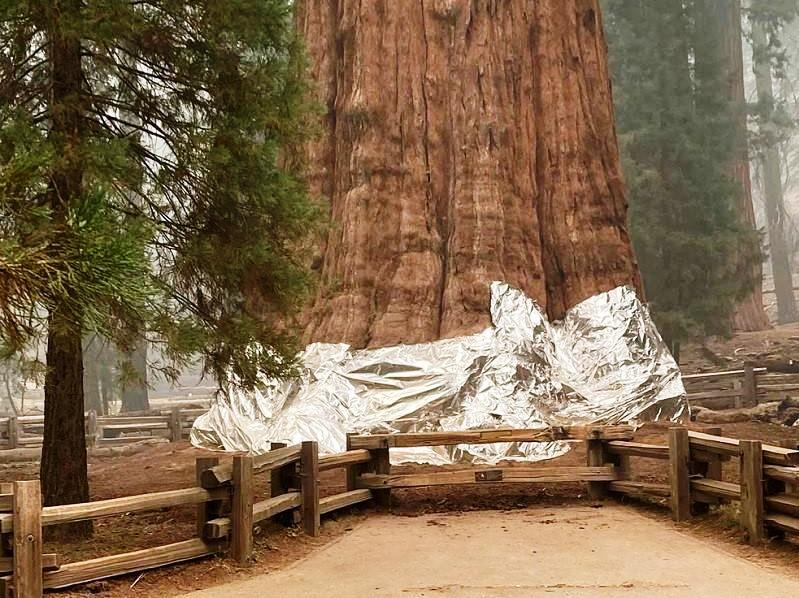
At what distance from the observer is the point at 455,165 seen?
14703 millimetres

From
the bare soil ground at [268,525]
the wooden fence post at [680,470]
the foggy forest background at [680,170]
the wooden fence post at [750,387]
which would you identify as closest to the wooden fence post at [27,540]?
the bare soil ground at [268,525]

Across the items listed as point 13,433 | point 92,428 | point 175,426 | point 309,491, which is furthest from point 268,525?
point 92,428

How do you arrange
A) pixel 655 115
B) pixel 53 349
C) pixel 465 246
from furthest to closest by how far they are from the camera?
pixel 655 115 < pixel 465 246 < pixel 53 349

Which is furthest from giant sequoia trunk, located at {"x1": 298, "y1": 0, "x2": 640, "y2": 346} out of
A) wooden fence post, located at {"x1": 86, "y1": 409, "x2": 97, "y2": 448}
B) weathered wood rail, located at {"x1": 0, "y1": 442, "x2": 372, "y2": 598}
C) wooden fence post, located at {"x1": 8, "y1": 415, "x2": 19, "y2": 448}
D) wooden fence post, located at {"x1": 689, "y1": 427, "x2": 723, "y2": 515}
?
wooden fence post, located at {"x1": 8, "y1": 415, "x2": 19, "y2": 448}

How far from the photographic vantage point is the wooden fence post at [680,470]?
8.92 metres

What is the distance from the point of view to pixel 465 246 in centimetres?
1427

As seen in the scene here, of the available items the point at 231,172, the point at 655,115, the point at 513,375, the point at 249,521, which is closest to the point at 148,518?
the point at 249,521

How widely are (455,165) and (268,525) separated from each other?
7.78m

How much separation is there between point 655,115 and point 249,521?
20.4 metres

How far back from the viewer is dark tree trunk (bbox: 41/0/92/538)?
279 inches

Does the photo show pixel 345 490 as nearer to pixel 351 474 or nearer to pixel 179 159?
pixel 351 474

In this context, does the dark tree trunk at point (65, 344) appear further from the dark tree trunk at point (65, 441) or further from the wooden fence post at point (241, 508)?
the wooden fence post at point (241, 508)

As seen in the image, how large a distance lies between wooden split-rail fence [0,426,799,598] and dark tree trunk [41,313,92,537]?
1198 mm

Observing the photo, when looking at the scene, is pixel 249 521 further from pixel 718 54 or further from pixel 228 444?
pixel 718 54
